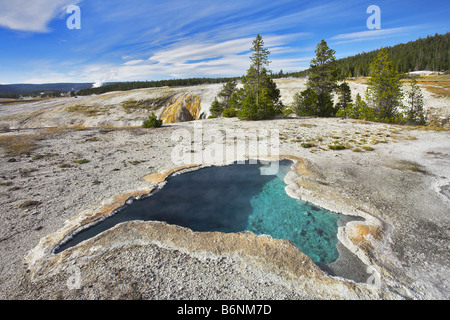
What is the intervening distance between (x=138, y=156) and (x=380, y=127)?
87.0 ft

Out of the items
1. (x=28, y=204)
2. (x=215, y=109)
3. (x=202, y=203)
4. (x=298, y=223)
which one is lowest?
(x=298, y=223)

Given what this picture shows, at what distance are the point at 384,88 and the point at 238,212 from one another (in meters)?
26.1

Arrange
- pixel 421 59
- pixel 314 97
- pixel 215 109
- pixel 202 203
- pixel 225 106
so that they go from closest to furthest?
pixel 202 203 → pixel 314 97 → pixel 215 109 → pixel 225 106 → pixel 421 59

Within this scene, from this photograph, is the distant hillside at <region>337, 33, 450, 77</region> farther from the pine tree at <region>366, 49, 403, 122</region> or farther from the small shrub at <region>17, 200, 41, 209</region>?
the small shrub at <region>17, 200, 41, 209</region>

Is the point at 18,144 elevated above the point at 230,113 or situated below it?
below

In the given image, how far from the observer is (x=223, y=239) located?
7.66 m

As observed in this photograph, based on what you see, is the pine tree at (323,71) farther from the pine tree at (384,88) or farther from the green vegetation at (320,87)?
the pine tree at (384,88)

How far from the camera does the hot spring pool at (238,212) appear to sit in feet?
26.5

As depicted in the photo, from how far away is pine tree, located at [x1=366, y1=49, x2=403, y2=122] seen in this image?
23.9m

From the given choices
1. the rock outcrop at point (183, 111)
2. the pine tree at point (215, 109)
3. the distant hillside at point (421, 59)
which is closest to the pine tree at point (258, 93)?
the pine tree at point (215, 109)

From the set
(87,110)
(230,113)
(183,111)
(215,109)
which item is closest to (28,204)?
(230,113)

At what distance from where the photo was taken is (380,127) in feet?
78.3

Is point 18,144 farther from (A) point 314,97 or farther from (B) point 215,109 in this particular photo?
(A) point 314,97
